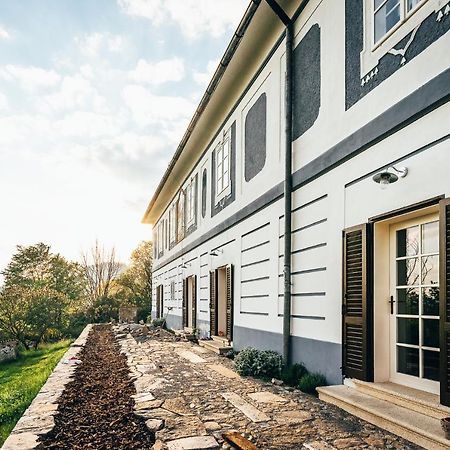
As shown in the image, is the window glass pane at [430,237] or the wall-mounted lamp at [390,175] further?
the wall-mounted lamp at [390,175]

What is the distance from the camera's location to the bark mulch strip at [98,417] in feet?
13.1

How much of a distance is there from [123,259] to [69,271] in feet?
17.0

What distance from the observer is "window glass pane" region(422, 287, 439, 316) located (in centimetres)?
443

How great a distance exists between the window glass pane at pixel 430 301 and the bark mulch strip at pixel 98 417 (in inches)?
105

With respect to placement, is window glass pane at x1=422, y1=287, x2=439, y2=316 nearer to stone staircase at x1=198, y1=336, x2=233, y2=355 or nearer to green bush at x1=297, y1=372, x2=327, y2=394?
green bush at x1=297, y1=372, x2=327, y2=394

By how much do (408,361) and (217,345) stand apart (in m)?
6.24

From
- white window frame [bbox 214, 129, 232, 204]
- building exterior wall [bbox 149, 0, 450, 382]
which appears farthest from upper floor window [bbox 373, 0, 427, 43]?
white window frame [bbox 214, 129, 232, 204]

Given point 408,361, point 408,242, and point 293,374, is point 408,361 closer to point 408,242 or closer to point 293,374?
point 408,242

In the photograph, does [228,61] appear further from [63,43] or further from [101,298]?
[101,298]

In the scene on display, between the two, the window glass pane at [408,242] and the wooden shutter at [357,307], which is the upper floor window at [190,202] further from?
the window glass pane at [408,242]

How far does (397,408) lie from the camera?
434 centimetres

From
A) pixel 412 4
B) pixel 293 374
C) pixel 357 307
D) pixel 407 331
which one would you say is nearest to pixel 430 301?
pixel 407 331

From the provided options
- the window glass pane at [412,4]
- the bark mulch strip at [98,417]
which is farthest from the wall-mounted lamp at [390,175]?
the bark mulch strip at [98,417]

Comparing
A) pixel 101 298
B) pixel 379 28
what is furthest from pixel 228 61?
pixel 101 298
